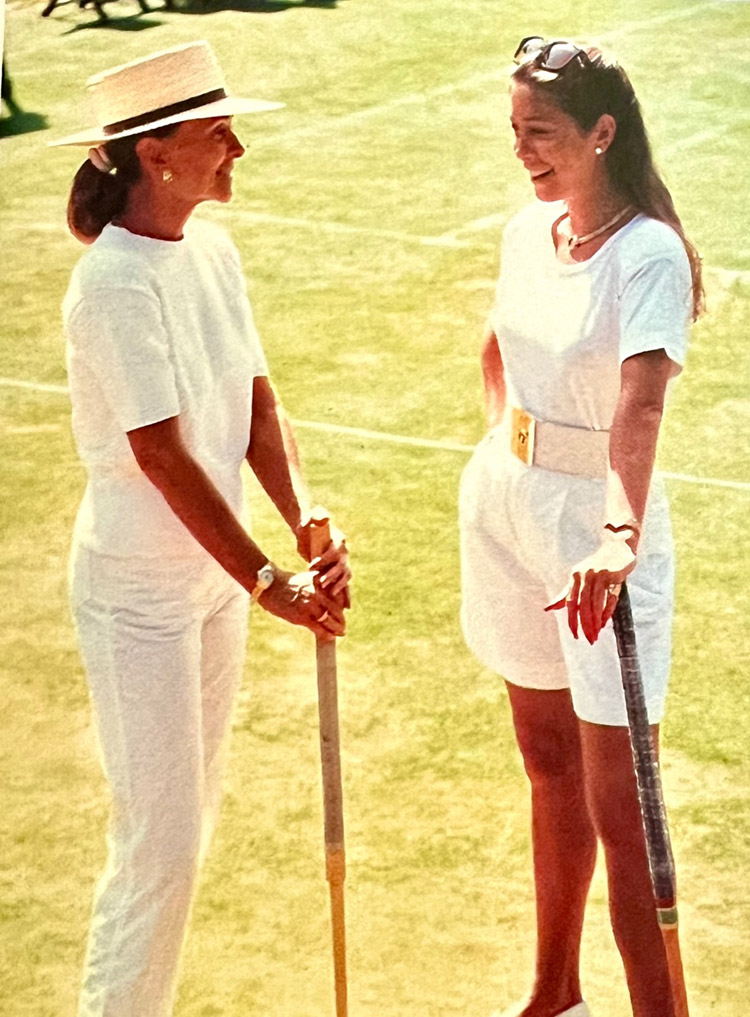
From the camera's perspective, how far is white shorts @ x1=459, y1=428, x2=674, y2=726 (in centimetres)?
320

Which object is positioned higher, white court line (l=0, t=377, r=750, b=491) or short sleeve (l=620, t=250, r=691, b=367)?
short sleeve (l=620, t=250, r=691, b=367)

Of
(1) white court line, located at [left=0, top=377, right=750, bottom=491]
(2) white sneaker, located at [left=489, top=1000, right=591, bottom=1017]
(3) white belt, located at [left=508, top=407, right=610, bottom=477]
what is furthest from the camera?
(1) white court line, located at [left=0, top=377, right=750, bottom=491]

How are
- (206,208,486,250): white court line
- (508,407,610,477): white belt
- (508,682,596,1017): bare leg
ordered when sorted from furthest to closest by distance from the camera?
(206,208,486,250): white court line, (508,682,596,1017): bare leg, (508,407,610,477): white belt

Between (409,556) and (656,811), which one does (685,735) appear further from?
(656,811)

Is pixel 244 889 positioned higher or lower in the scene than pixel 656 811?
lower

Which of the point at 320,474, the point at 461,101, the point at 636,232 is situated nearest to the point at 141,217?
the point at 636,232

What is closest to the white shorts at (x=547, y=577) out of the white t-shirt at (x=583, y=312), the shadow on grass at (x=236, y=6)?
the white t-shirt at (x=583, y=312)

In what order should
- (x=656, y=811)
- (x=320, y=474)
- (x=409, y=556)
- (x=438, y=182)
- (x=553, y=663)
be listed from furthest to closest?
1. (x=438, y=182)
2. (x=320, y=474)
3. (x=409, y=556)
4. (x=553, y=663)
5. (x=656, y=811)

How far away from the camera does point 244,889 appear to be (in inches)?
159

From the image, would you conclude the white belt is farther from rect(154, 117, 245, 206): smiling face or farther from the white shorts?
rect(154, 117, 245, 206): smiling face

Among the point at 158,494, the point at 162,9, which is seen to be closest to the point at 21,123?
the point at 162,9

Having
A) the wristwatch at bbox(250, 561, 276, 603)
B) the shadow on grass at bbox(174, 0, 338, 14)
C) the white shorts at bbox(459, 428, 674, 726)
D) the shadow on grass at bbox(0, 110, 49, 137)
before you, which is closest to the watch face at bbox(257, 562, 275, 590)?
the wristwatch at bbox(250, 561, 276, 603)

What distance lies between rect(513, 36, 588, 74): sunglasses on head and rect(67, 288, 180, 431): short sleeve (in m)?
0.73

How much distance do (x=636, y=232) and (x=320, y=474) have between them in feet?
10.4
